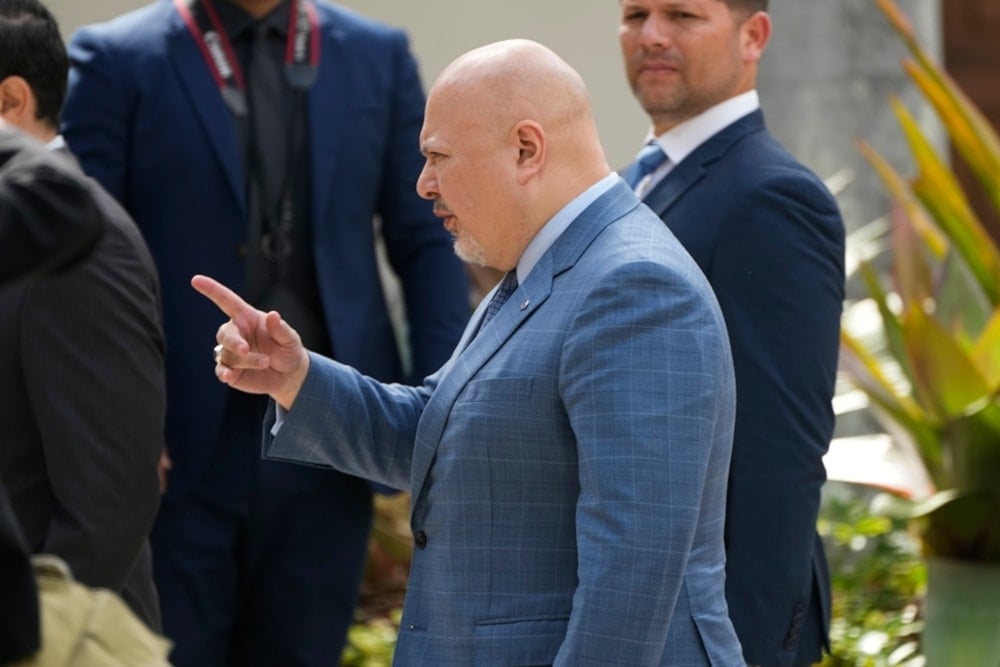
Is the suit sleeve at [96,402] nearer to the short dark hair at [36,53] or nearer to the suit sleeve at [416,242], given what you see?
the short dark hair at [36,53]

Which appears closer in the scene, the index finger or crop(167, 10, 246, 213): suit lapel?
the index finger

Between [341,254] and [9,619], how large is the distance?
215cm

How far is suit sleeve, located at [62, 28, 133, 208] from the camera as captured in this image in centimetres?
350

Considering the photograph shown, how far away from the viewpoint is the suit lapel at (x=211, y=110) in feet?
11.4

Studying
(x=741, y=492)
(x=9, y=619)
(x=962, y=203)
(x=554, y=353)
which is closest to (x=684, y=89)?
(x=741, y=492)

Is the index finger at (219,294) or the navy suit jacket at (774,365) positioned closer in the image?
the index finger at (219,294)

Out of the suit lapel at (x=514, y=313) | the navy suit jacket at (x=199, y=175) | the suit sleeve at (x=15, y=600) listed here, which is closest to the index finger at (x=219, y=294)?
the suit lapel at (x=514, y=313)

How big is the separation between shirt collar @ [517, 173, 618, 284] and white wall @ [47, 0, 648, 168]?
2.75 meters

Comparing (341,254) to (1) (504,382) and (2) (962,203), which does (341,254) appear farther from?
(2) (962,203)

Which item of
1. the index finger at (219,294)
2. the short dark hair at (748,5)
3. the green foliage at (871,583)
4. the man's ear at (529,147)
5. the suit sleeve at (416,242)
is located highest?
the man's ear at (529,147)

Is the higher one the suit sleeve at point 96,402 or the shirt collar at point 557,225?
the shirt collar at point 557,225

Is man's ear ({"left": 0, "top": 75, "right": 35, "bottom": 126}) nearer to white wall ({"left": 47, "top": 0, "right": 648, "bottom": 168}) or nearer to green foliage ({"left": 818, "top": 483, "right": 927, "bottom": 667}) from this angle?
white wall ({"left": 47, "top": 0, "right": 648, "bottom": 168})

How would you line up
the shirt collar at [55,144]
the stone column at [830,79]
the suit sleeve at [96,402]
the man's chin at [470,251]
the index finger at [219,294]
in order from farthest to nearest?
the stone column at [830,79], the shirt collar at [55,144], the suit sleeve at [96,402], the man's chin at [470,251], the index finger at [219,294]

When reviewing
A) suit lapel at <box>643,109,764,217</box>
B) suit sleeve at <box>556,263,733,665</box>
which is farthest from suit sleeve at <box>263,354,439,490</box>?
suit lapel at <box>643,109,764,217</box>
